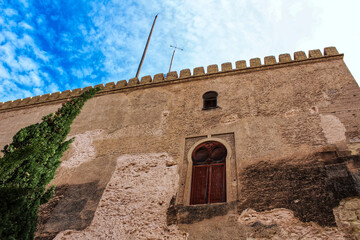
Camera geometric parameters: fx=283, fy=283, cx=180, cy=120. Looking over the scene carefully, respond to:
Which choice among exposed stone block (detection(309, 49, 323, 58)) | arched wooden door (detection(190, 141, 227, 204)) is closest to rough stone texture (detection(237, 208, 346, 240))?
arched wooden door (detection(190, 141, 227, 204))

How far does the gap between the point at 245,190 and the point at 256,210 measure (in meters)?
0.45

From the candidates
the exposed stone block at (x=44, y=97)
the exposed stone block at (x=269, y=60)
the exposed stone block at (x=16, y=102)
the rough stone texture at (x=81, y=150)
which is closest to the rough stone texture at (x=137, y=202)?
the rough stone texture at (x=81, y=150)

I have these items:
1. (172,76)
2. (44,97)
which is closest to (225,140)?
(172,76)

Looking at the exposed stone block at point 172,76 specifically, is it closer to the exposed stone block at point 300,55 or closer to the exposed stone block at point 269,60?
the exposed stone block at point 269,60

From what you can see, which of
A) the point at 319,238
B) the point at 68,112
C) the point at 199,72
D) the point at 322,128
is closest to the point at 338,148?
the point at 322,128

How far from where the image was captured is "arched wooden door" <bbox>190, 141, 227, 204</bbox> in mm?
5305

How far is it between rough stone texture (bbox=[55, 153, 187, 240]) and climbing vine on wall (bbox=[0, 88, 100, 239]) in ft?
4.01

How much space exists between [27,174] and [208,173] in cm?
323

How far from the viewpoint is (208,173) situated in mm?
5695

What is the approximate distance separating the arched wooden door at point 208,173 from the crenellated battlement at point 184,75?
2.70 meters

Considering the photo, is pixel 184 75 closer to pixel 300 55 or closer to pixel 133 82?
pixel 133 82

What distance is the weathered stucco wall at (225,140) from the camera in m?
4.93

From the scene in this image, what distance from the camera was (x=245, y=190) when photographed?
5.10 meters

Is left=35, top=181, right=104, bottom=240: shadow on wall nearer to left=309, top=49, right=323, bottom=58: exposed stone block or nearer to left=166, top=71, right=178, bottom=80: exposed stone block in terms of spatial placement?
left=166, top=71, right=178, bottom=80: exposed stone block
